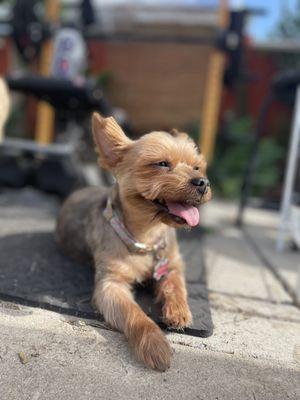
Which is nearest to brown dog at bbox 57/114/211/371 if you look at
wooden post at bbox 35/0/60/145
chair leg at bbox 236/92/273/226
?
chair leg at bbox 236/92/273/226

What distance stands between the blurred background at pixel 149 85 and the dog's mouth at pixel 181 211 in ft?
7.30

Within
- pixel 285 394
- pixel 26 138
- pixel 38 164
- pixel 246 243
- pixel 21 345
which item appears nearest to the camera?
pixel 285 394

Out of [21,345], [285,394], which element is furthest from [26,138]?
[285,394]

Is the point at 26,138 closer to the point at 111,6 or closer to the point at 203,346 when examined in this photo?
the point at 111,6

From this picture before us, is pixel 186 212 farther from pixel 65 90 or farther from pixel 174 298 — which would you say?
pixel 65 90

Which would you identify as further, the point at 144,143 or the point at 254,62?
the point at 254,62

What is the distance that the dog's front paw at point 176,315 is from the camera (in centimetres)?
198

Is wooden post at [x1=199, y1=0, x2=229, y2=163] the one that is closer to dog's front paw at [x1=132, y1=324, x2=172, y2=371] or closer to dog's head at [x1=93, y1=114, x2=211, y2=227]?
dog's head at [x1=93, y1=114, x2=211, y2=227]

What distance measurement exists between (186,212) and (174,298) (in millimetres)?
440

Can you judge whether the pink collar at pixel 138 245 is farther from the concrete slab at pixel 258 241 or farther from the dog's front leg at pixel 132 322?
the concrete slab at pixel 258 241

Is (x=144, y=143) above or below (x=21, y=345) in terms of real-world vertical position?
above

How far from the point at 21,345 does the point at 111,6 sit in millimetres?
9076

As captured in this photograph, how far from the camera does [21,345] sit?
1.78 meters

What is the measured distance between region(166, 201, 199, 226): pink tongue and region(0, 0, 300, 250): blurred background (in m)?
2.22
